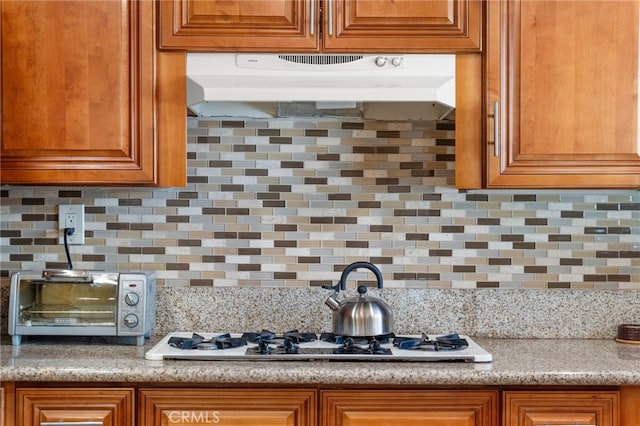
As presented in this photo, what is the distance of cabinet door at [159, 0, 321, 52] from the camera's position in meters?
2.01

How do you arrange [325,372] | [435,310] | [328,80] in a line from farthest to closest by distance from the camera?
[435,310]
[328,80]
[325,372]

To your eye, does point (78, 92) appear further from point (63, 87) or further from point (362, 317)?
point (362, 317)

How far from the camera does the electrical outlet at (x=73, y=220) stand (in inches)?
91.2

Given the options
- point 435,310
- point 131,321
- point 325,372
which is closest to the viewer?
point 325,372

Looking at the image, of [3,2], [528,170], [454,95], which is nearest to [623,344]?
[528,170]

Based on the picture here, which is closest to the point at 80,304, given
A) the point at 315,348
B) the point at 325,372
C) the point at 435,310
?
the point at 315,348

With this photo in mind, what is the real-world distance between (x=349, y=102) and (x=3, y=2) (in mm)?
1078

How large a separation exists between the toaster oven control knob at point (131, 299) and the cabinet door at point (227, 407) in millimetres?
378

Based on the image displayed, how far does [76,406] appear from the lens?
5.83 ft

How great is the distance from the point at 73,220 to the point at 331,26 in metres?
1.10

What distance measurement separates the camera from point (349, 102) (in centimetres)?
211

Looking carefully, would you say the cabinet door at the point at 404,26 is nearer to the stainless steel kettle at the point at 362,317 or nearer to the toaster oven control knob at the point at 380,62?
the toaster oven control knob at the point at 380,62

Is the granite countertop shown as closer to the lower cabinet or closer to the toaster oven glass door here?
the lower cabinet

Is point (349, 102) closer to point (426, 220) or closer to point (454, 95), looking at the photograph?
point (454, 95)
